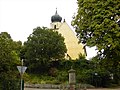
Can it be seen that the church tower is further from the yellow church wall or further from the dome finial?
the dome finial

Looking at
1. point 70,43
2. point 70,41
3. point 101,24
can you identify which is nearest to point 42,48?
point 70,43

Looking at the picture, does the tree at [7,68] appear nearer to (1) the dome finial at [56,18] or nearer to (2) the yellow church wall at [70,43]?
(2) the yellow church wall at [70,43]

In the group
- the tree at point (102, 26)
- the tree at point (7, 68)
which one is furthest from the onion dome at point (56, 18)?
the tree at point (102, 26)

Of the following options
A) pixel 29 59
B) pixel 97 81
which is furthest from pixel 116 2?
pixel 29 59

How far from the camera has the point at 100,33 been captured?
1806cm

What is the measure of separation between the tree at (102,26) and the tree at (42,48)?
35605mm

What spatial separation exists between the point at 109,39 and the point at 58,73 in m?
37.4

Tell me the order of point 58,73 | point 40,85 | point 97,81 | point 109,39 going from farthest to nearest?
1. point 58,73
2. point 97,81
3. point 40,85
4. point 109,39

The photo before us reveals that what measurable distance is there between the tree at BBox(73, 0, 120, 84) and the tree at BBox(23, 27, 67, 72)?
3561 cm

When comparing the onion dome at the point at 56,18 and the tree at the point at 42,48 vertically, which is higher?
the onion dome at the point at 56,18

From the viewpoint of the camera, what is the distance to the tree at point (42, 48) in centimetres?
5575

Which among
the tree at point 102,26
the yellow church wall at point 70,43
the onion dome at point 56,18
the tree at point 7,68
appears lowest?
the tree at point 7,68

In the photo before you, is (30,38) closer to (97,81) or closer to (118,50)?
(97,81)

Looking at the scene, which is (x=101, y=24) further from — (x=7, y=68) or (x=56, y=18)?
(x=56, y=18)
